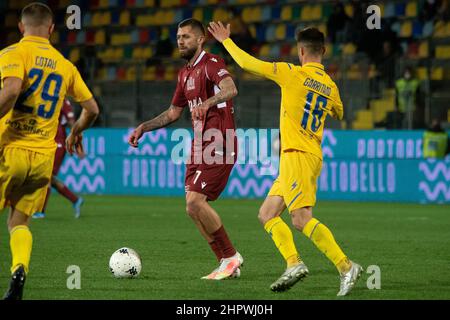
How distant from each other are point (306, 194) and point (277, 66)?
1.03m

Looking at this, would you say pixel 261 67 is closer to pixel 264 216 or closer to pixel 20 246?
pixel 264 216

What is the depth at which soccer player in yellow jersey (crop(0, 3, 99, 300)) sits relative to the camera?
24.0ft

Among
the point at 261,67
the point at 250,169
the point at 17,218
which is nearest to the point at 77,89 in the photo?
the point at 17,218

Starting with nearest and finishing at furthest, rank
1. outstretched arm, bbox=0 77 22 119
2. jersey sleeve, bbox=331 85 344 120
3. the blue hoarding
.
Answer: outstretched arm, bbox=0 77 22 119, jersey sleeve, bbox=331 85 344 120, the blue hoarding

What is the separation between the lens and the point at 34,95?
7445mm

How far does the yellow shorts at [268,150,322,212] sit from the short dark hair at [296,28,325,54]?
83cm

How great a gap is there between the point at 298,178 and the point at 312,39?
1112mm

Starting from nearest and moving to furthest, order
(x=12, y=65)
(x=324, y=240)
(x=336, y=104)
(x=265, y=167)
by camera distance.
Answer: (x=12, y=65)
(x=324, y=240)
(x=336, y=104)
(x=265, y=167)

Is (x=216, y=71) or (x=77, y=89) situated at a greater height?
(x=216, y=71)

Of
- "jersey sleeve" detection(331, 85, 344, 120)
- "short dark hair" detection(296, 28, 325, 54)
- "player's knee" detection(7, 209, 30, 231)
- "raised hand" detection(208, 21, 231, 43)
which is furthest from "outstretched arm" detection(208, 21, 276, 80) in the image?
"player's knee" detection(7, 209, 30, 231)

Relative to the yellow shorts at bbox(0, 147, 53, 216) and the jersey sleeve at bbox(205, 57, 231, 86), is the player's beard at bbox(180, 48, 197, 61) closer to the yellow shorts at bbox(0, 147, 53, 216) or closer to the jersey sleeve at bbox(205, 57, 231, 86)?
the jersey sleeve at bbox(205, 57, 231, 86)

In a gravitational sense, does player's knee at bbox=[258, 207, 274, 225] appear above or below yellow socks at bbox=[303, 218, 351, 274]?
above
